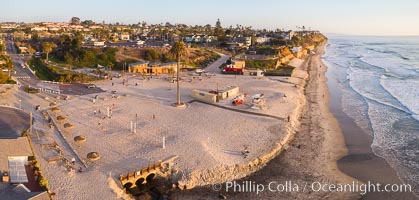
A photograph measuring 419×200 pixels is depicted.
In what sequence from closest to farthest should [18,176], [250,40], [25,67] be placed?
[18,176] < [25,67] < [250,40]

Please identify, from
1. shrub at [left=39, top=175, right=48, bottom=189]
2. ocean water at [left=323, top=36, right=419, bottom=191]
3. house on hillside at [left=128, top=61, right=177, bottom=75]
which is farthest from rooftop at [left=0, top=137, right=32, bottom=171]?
house on hillside at [left=128, top=61, right=177, bottom=75]

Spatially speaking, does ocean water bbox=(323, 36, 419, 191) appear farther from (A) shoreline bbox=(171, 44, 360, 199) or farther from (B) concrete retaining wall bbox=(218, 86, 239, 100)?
(B) concrete retaining wall bbox=(218, 86, 239, 100)

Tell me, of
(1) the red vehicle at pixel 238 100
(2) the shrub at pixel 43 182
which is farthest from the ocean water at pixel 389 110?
(2) the shrub at pixel 43 182

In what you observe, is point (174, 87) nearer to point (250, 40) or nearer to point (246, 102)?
point (246, 102)

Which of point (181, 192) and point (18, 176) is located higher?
point (18, 176)

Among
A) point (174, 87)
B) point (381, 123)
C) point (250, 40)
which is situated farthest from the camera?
point (250, 40)

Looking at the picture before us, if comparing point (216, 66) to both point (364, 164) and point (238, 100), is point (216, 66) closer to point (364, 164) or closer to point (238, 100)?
point (238, 100)

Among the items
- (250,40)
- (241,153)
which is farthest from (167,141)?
(250,40)

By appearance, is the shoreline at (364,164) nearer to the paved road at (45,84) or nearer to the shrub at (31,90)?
the paved road at (45,84)
